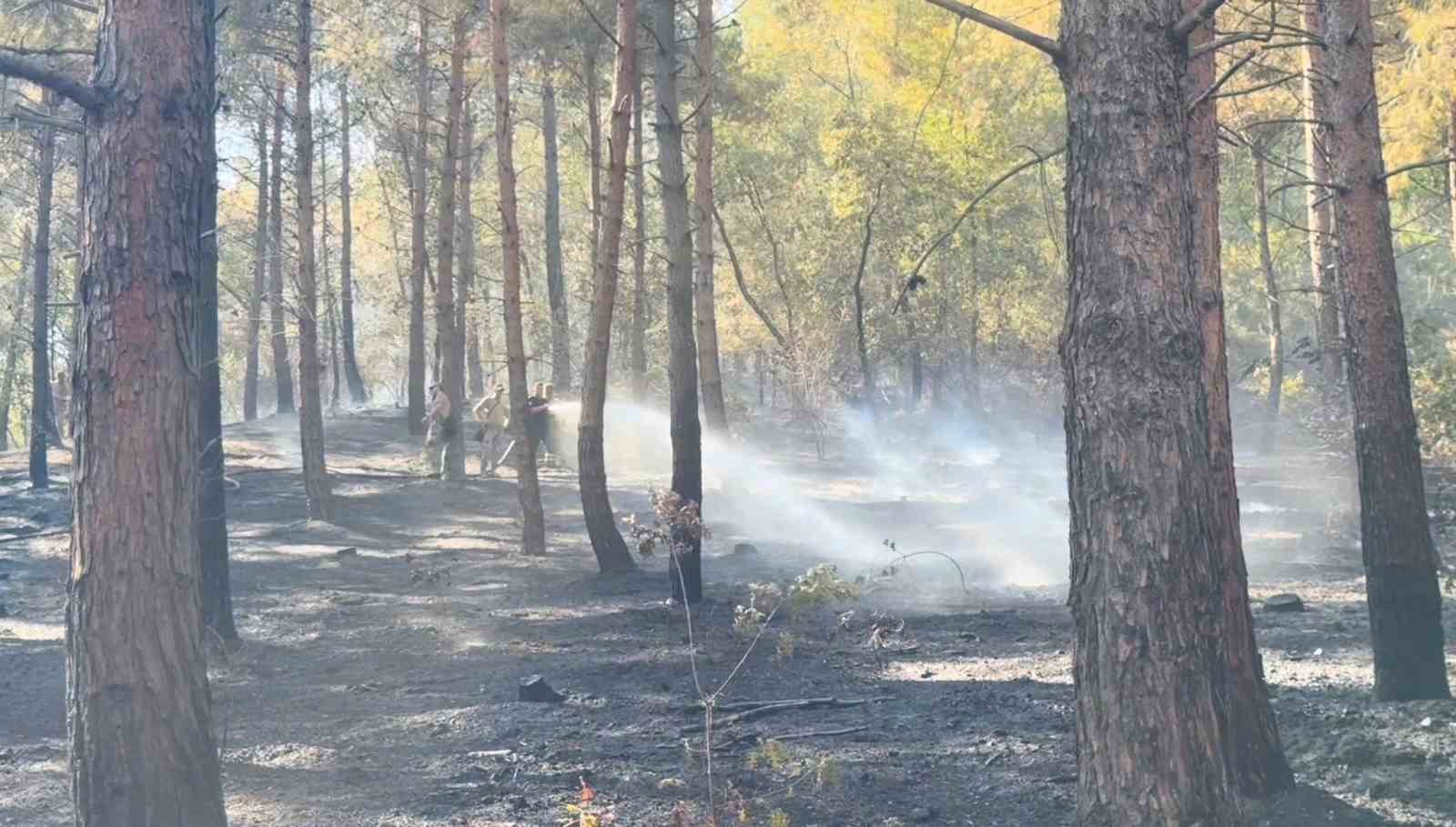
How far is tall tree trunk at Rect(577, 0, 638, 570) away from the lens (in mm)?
13383

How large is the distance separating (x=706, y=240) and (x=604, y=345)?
7822mm

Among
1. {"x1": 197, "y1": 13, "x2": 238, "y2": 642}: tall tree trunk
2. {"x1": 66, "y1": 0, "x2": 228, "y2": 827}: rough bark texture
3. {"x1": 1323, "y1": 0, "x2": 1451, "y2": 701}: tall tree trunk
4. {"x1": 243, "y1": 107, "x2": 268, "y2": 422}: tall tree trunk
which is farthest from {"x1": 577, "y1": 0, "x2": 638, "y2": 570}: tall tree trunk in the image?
{"x1": 243, "y1": 107, "x2": 268, "y2": 422}: tall tree trunk

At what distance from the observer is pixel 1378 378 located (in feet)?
24.8

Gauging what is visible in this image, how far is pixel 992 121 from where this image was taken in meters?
34.4

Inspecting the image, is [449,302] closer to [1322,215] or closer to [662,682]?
[1322,215]

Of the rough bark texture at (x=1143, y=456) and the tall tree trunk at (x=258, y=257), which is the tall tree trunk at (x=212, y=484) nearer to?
the rough bark texture at (x=1143, y=456)

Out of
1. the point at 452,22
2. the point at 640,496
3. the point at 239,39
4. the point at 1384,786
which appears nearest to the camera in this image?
the point at 1384,786

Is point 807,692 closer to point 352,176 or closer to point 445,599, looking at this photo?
point 445,599

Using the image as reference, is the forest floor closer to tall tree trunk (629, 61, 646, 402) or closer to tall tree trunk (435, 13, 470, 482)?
tall tree trunk (435, 13, 470, 482)

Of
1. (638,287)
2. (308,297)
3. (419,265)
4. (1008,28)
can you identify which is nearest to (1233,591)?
(1008,28)

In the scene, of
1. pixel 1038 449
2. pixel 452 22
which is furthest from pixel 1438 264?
pixel 452 22

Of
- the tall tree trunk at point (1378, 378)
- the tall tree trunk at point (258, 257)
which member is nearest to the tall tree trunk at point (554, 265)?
the tall tree trunk at point (258, 257)

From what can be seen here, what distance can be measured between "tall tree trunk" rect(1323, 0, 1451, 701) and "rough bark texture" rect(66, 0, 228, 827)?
6.21 meters

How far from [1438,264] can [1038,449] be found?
28263 mm
